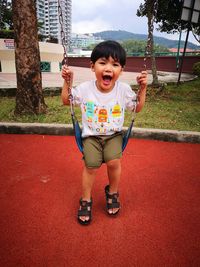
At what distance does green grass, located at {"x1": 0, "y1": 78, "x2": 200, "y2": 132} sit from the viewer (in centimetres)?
439

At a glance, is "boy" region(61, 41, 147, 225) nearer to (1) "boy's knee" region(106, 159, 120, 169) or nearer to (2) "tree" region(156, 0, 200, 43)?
(1) "boy's knee" region(106, 159, 120, 169)

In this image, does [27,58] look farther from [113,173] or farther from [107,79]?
[113,173]

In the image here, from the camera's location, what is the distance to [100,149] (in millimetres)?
1976

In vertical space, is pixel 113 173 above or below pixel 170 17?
below

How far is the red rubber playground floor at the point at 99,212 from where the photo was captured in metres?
1.66

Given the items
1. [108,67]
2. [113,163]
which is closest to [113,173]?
[113,163]

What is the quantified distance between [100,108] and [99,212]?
914 mm

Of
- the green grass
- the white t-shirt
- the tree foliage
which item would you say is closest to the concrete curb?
the green grass

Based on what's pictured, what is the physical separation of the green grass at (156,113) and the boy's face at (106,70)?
2484 mm

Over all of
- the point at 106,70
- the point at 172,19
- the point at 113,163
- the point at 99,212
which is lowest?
the point at 99,212

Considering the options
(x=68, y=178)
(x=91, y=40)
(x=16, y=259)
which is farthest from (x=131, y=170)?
(x=91, y=40)

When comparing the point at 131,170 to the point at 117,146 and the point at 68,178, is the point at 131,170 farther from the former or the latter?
the point at 117,146

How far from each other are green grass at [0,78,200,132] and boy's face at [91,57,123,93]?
2484 mm

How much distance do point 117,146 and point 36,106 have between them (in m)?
3.07
